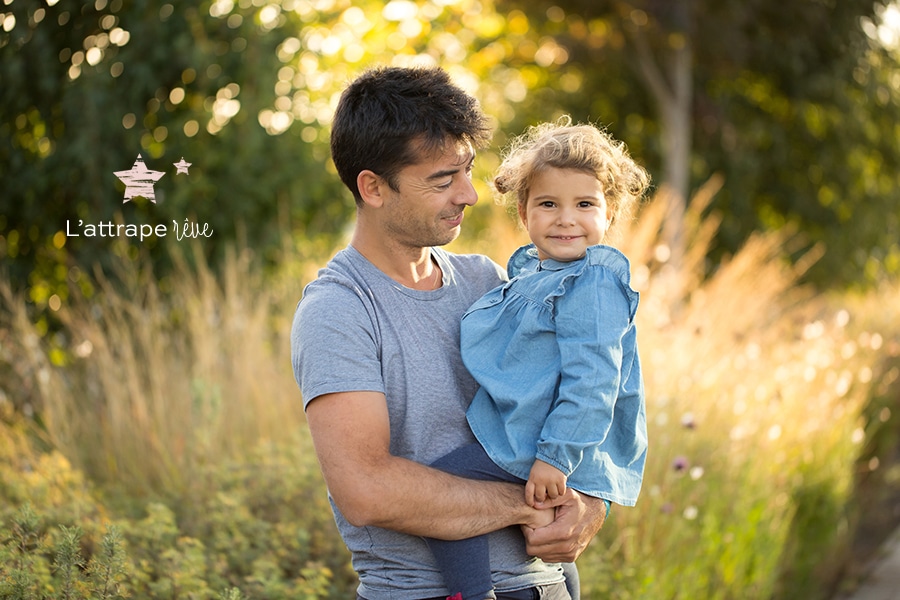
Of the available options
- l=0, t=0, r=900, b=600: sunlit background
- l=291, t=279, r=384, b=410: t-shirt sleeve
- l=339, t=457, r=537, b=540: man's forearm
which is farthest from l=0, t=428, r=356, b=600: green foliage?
l=291, t=279, r=384, b=410: t-shirt sleeve

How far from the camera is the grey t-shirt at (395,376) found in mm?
1855

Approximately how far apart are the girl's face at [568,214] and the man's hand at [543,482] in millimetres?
529

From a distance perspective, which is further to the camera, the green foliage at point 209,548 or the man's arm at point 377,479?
the green foliage at point 209,548

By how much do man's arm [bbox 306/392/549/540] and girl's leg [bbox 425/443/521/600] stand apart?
3 centimetres

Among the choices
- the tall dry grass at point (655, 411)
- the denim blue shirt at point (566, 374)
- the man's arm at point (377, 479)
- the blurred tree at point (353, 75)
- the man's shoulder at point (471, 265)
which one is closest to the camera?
the man's arm at point (377, 479)

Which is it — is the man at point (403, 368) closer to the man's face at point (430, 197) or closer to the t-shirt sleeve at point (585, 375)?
the man's face at point (430, 197)

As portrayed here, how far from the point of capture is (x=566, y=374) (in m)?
1.93

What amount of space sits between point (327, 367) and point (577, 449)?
0.56m

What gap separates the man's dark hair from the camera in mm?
2000

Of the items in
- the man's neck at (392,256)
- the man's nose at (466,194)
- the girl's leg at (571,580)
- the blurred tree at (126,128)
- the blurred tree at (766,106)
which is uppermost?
the blurred tree at (766,106)

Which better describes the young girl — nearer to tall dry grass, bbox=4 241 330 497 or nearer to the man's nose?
the man's nose

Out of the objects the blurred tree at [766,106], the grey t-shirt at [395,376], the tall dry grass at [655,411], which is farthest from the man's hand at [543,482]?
the blurred tree at [766,106]

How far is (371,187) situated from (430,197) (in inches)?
5.7

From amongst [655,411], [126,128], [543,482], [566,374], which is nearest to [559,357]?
[566,374]
